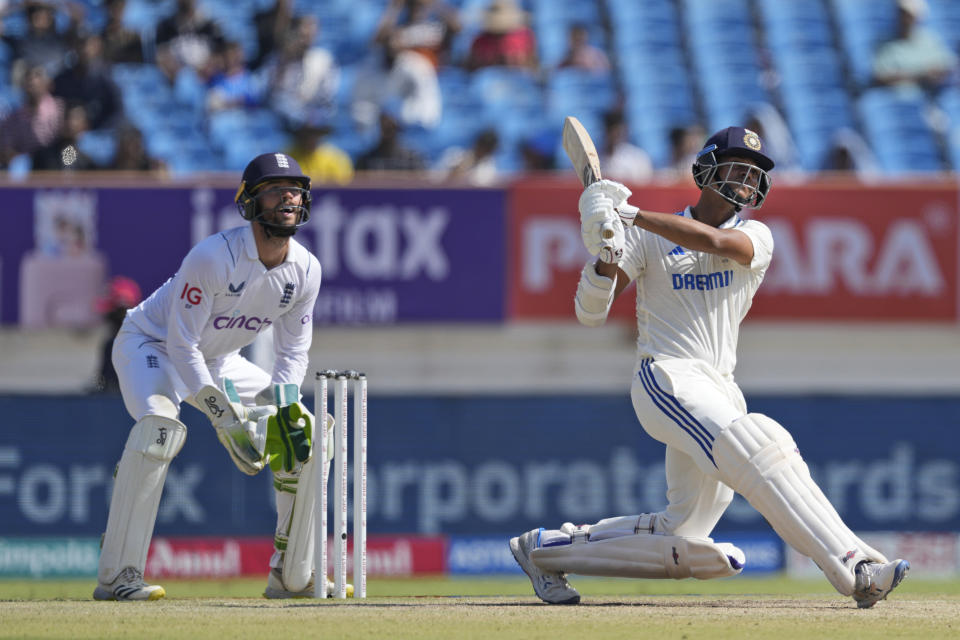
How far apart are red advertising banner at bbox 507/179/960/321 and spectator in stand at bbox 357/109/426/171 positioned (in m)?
0.99

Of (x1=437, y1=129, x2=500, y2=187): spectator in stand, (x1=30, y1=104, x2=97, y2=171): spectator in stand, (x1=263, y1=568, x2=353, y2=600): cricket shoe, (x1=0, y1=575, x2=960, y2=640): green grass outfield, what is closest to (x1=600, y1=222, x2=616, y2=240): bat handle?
(x1=0, y1=575, x2=960, y2=640): green grass outfield

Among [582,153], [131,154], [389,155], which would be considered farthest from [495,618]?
[131,154]

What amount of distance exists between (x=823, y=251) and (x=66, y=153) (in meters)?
5.76

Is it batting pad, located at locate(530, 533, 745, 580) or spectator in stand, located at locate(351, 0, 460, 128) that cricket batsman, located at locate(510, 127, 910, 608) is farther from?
spectator in stand, located at locate(351, 0, 460, 128)

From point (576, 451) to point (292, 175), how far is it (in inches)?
158

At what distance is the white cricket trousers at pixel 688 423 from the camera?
6043 mm

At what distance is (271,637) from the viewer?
5.37 m

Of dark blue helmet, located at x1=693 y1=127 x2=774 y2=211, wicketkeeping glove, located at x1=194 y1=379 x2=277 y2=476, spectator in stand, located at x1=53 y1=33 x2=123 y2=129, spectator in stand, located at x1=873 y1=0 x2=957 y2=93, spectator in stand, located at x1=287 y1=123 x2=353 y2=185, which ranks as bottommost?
wicketkeeping glove, located at x1=194 y1=379 x2=277 y2=476

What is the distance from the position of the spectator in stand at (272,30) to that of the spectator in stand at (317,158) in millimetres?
1671

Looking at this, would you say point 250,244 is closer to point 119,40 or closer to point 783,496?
point 783,496

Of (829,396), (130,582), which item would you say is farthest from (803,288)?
(130,582)

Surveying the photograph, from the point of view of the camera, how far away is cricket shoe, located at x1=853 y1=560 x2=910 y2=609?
5832 mm

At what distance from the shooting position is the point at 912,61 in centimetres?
1448

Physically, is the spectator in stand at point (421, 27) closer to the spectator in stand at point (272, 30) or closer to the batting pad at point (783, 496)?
the spectator in stand at point (272, 30)
